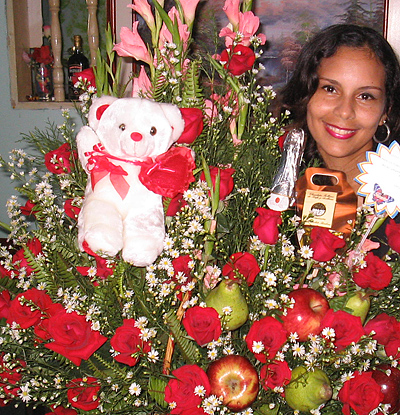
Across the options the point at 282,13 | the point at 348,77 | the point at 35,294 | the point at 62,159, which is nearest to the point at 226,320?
the point at 35,294

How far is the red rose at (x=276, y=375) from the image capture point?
61cm

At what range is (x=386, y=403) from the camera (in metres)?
0.70

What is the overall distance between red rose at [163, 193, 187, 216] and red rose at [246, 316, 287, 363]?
228 mm

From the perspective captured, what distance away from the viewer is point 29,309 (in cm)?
70

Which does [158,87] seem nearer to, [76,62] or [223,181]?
[223,181]

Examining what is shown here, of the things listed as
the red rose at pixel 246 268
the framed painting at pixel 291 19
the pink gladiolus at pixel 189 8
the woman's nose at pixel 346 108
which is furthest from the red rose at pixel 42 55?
the red rose at pixel 246 268

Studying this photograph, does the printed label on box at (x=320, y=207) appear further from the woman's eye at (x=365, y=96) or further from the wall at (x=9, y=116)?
the wall at (x=9, y=116)

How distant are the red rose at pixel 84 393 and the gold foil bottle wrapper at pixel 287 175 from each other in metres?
0.40

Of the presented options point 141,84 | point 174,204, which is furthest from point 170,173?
point 141,84

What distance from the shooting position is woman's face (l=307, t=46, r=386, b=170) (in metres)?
1.01

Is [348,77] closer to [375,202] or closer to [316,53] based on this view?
[316,53]

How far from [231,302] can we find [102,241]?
0.21m

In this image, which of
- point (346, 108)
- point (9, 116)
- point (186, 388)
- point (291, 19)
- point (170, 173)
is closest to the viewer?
point (186, 388)

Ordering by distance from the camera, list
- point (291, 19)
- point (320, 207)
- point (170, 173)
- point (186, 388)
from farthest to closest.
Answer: point (291, 19)
point (320, 207)
point (170, 173)
point (186, 388)
